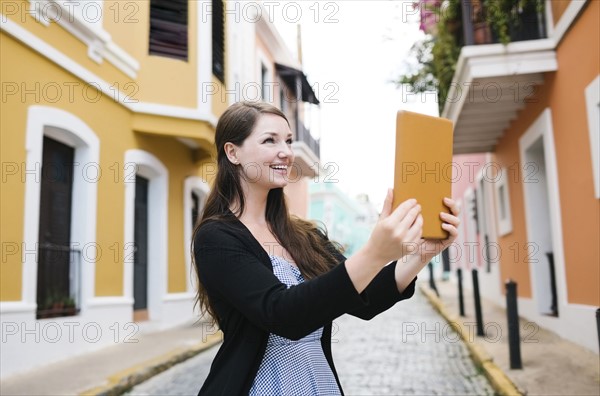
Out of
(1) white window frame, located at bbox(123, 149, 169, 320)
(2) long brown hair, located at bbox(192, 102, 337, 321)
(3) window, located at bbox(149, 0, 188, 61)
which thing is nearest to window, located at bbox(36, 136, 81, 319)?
(1) white window frame, located at bbox(123, 149, 169, 320)

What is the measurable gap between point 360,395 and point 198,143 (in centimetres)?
682

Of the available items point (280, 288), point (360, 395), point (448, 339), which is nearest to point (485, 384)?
point (360, 395)

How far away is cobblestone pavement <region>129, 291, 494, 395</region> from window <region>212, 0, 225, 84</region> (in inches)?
205

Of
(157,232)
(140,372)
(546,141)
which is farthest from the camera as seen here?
(157,232)

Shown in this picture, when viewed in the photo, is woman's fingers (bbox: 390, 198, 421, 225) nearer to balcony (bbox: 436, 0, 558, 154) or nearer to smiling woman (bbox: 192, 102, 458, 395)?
smiling woman (bbox: 192, 102, 458, 395)

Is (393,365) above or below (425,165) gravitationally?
below

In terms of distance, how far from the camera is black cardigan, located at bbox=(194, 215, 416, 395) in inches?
51.6

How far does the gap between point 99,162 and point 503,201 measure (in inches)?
289

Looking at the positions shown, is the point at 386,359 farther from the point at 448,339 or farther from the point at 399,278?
the point at 399,278

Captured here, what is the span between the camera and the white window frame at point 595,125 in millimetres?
5672

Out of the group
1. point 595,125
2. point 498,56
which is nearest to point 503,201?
point 498,56

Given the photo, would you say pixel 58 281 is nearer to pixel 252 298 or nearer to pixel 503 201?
pixel 252 298

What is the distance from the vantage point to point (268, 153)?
1.80 metres

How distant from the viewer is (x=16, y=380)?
5711 millimetres
